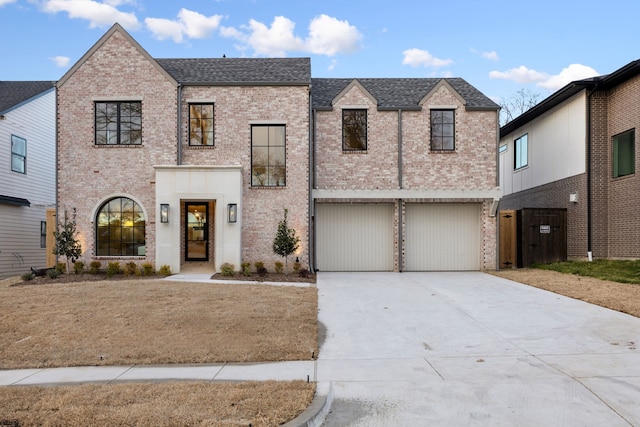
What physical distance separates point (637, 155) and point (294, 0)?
1277 centimetres

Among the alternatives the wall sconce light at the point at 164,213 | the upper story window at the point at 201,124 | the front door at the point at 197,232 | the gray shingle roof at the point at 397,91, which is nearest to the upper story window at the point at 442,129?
the gray shingle roof at the point at 397,91

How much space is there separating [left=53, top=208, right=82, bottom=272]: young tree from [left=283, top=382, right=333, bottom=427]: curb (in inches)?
476

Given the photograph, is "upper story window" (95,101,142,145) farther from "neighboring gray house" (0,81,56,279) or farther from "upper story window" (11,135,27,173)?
"upper story window" (11,135,27,173)

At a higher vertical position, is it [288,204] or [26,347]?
Result: [288,204]

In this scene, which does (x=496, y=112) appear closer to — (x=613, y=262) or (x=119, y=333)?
(x=613, y=262)

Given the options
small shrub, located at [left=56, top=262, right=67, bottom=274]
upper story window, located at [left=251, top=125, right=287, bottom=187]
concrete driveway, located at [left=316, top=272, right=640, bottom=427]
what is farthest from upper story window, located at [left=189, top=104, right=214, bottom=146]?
concrete driveway, located at [left=316, top=272, right=640, bottom=427]

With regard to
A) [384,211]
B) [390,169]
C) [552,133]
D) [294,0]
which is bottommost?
[384,211]

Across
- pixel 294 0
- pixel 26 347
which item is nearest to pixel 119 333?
pixel 26 347

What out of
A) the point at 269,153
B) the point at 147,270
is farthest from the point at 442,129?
the point at 147,270

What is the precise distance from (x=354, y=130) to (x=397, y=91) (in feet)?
8.77

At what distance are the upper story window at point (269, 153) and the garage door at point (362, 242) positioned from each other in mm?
2928

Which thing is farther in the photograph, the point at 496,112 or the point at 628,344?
the point at 496,112

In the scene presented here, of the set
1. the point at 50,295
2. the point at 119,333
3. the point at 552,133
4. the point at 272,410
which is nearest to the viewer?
the point at 272,410

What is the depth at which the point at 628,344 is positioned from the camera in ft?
20.9
